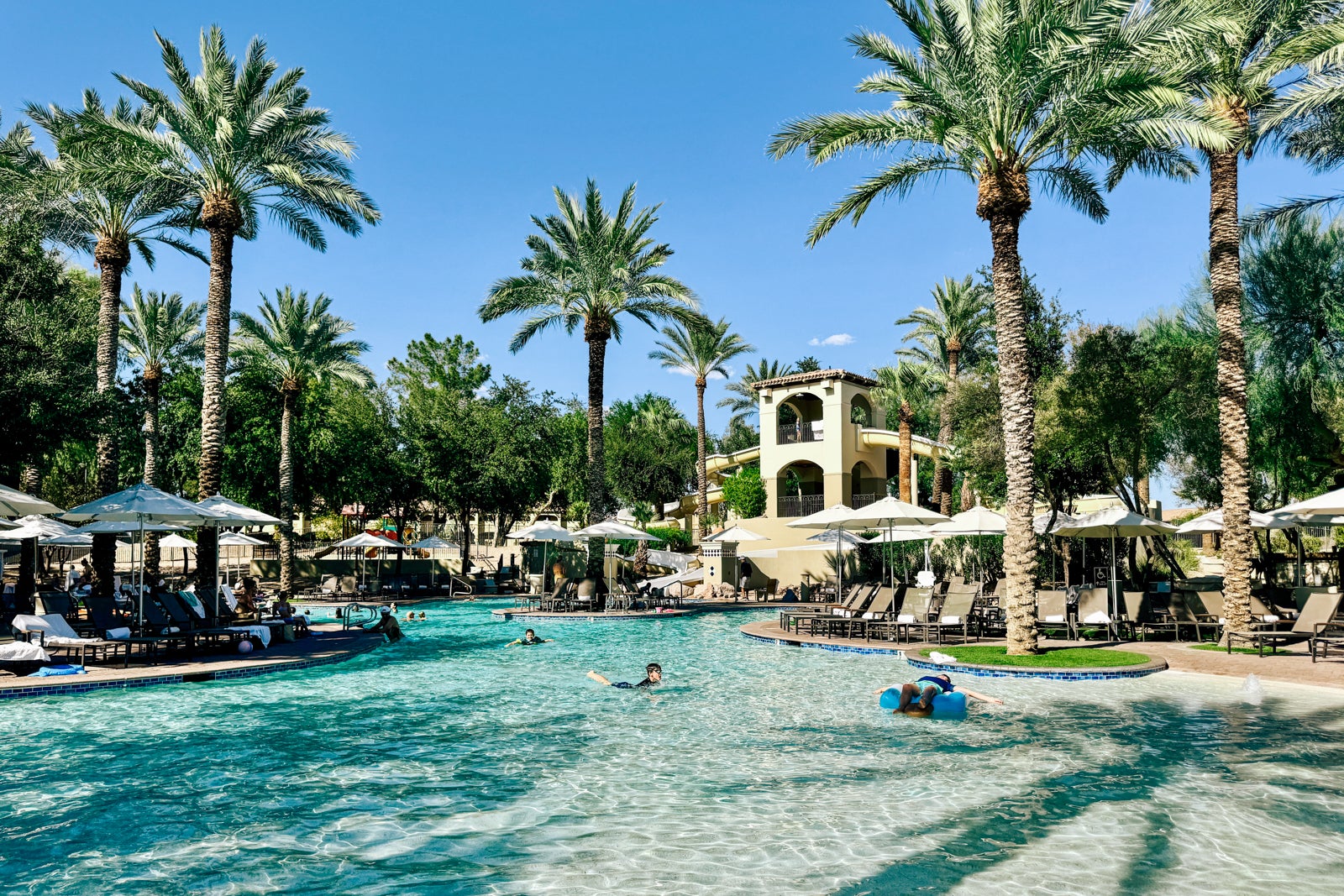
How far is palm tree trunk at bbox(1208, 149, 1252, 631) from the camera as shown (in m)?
15.8

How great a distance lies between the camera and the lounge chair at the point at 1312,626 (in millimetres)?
14047

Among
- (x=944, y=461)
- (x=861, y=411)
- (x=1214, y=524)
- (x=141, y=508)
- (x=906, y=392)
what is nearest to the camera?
(x=141, y=508)

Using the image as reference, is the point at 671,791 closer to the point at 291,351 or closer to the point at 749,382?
the point at 291,351

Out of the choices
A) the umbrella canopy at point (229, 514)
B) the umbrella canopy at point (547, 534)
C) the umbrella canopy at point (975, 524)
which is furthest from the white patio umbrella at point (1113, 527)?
the umbrella canopy at point (229, 514)

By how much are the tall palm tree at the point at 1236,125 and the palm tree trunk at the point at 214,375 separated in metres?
19.6

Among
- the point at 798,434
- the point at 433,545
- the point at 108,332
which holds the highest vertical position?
the point at 108,332

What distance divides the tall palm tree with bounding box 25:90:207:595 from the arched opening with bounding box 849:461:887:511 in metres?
28.9

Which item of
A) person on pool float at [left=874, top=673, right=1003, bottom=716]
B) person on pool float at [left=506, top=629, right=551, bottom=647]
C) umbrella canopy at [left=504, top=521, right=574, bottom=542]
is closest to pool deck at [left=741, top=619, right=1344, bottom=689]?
person on pool float at [left=874, top=673, right=1003, bottom=716]

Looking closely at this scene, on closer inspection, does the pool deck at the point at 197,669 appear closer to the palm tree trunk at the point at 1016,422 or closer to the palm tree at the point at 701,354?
the palm tree trunk at the point at 1016,422

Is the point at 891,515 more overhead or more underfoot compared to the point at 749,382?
more underfoot

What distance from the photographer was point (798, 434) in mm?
40688

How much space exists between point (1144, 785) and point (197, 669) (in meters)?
12.6

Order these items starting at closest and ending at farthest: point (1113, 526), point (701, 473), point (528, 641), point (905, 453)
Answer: point (1113, 526) < point (528, 641) < point (905, 453) < point (701, 473)

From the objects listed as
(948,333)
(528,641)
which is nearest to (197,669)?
(528,641)
